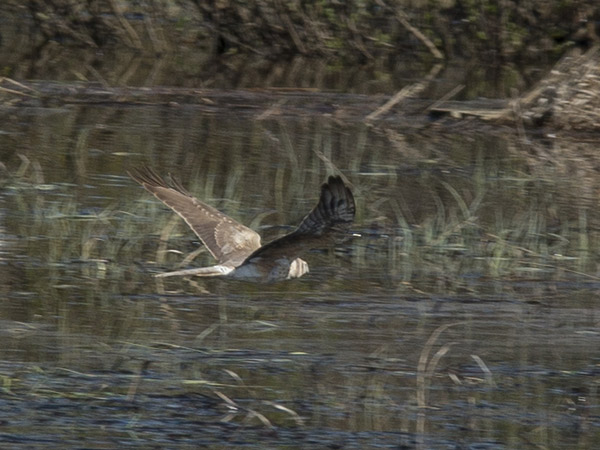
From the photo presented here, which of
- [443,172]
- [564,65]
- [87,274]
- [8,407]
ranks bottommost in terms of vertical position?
[8,407]

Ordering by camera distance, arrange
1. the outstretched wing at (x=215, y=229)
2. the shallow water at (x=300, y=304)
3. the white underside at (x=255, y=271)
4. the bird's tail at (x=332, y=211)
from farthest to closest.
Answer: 1. the outstretched wing at (x=215, y=229)
2. the white underside at (x=255, y=271)
3. the bird's tail at (x=332, y=211)
4. the shallow water at (x=300, y=304)

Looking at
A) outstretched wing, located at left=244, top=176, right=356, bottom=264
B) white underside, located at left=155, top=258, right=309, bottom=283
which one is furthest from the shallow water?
outstretched wing, located at left=244, top=176, right=356, bottom=264

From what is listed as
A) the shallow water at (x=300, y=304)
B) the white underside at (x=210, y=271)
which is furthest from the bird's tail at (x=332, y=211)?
the white underside at (x=210, y=271)

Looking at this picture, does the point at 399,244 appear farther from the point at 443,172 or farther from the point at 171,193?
the point at 443,172

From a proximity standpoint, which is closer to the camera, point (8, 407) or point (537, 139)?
point (8, 407)

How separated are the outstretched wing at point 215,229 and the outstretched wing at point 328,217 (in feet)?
2.48

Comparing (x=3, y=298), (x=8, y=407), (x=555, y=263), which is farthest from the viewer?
(x=555, y=263)

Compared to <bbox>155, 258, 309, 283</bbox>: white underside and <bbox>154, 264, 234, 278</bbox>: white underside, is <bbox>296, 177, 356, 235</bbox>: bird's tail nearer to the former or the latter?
<bbox>155, 258, 309, 283</bbox>: white underside

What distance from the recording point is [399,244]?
29.4 feet

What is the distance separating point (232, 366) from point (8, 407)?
3.32ft

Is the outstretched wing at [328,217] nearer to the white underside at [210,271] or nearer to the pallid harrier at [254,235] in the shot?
the pallid harrier at [254,235]

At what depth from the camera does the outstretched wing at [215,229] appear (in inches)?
302

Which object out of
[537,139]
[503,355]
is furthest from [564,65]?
[503,355]

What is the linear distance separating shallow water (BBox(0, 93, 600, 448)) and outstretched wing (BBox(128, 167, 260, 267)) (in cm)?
23
